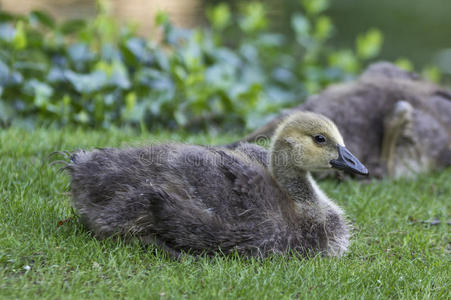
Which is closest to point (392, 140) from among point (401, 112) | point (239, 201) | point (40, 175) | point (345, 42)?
point (401, 112)

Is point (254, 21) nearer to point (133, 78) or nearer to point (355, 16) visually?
point (133, 78)

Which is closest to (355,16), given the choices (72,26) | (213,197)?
(72,26)

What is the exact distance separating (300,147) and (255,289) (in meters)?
1.21

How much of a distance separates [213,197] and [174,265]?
509 mm

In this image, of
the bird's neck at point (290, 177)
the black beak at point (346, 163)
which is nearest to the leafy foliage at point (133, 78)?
the bird's neck at point (290, 177)

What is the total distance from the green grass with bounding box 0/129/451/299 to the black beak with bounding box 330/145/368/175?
65 cm

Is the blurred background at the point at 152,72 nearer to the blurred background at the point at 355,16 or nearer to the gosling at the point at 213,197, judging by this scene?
the blurred background at the point at 355,16

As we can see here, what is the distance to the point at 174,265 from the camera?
405 centimetres

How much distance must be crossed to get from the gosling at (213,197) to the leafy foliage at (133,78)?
3355mm

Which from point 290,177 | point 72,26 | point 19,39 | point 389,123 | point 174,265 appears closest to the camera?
point 174,265

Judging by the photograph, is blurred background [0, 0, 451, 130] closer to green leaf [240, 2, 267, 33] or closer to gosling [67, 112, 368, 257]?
green leaf [240, 2, 267, 33]

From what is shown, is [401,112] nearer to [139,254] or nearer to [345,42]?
[139,254]

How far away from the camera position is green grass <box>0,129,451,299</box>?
368cm

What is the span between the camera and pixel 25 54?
801cm
